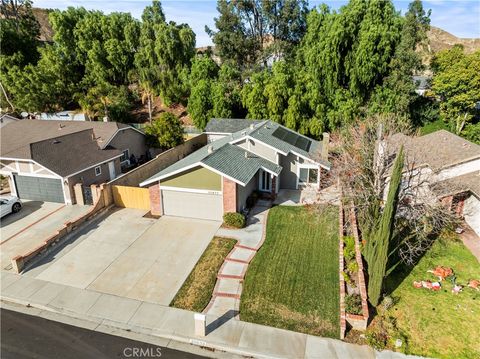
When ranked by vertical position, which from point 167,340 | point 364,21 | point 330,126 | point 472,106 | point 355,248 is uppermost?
point 364,21

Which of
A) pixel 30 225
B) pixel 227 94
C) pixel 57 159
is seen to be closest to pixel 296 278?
pixel 30 225

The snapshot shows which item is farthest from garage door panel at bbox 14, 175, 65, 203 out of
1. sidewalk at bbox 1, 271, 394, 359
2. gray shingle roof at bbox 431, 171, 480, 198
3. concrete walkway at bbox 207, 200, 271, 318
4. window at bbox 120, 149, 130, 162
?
gray shingle roof at bbox 431, 171, 480, 198

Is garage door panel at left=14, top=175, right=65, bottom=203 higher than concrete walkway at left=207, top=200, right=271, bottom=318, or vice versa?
garage door panel at left=14, top=175, right=65, bottom=203

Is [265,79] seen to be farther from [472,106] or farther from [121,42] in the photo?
[121,42]

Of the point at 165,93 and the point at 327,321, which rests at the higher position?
the point at 165,93

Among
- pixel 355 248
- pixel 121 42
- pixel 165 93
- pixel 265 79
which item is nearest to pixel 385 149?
pixel 355 248

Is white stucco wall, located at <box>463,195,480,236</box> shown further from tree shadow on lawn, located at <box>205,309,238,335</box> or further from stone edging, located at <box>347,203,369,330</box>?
tree shadow on lawn, located at <box>205,309,238,335</box>

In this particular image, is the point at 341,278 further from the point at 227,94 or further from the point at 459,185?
the point at 227,94

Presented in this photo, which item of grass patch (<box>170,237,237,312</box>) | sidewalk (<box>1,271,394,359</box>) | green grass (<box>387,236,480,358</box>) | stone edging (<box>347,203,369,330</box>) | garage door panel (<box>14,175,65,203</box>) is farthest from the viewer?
garage door panel (<box>14,175,65,203</box>)
